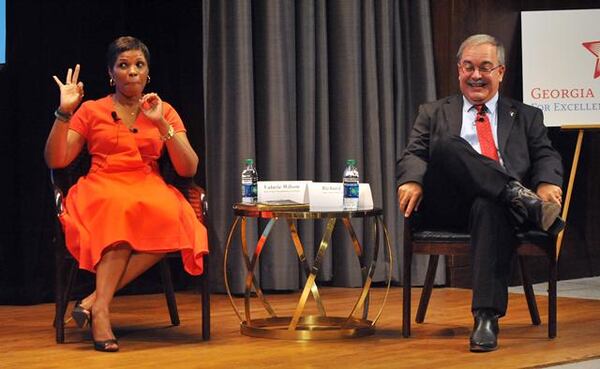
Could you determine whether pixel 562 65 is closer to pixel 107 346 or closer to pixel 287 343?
pixel 287 343

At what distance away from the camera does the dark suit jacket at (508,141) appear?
419 cm

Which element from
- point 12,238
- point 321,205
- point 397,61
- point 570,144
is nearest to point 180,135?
point 321,205

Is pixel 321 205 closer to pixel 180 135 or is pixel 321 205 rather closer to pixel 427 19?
pixel 180 135

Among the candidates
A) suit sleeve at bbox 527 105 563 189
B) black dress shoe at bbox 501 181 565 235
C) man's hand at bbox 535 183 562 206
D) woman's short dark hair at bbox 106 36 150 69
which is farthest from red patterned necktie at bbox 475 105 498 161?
woman's short dark hair at bbox 106 36 150 69

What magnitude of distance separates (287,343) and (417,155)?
0.86 metres

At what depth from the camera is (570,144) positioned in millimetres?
6195

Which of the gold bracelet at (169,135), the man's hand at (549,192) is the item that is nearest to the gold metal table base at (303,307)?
the gold bracelet at (169,135)

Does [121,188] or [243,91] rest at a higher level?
[243,91]

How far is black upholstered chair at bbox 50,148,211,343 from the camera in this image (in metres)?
4.14

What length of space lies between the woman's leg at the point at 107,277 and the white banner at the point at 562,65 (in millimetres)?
2523

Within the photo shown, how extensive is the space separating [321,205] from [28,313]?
4.91 ft

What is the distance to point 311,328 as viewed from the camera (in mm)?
4426

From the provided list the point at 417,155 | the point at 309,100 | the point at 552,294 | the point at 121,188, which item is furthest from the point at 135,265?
the point at 309,100

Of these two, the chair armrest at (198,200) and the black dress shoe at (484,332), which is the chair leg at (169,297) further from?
the black dress shoe at (484,332)
